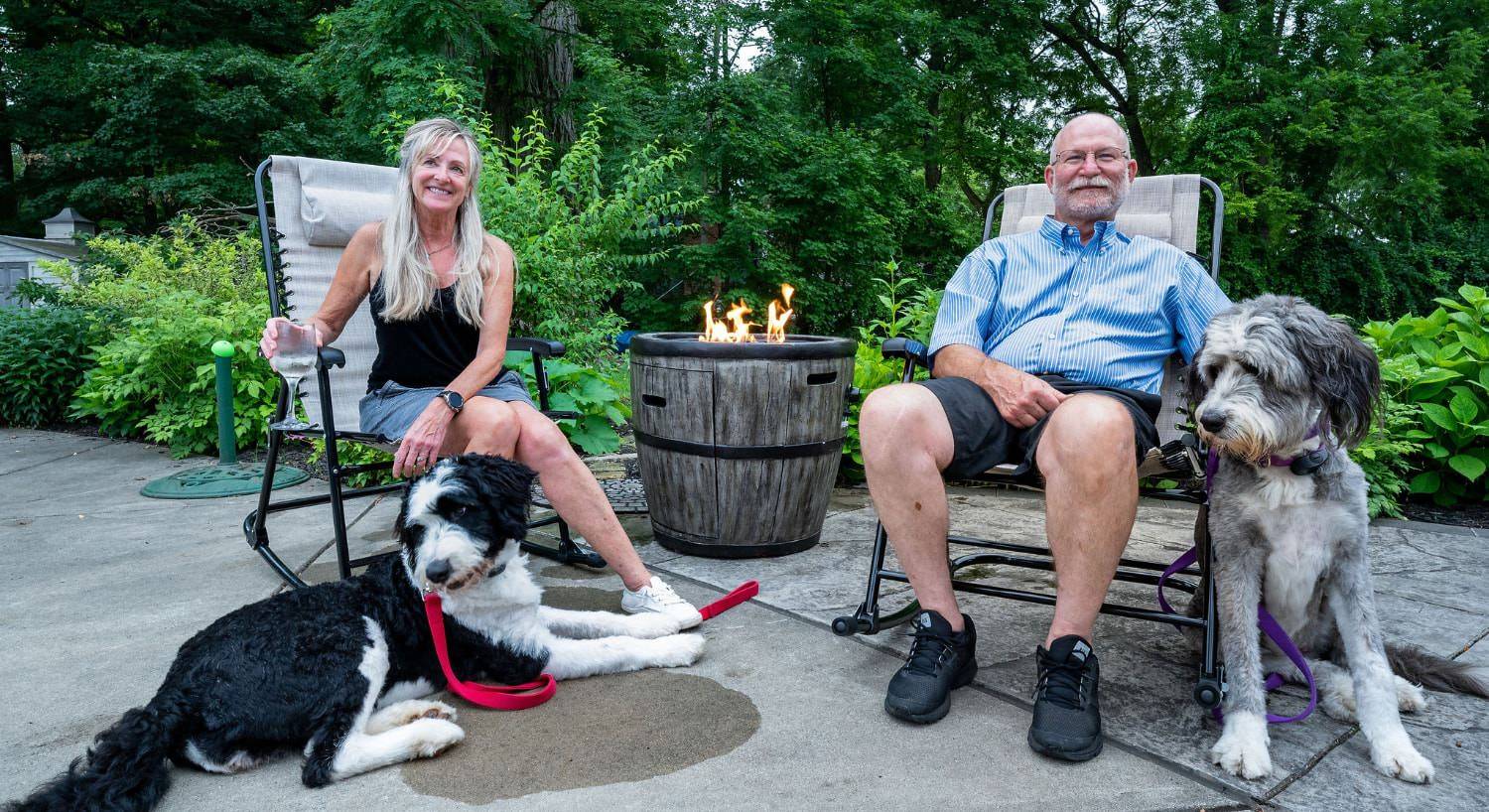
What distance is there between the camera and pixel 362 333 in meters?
3.36

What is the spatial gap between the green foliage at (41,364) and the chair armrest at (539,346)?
528 centimetres

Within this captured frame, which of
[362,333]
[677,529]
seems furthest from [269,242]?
[677,529]

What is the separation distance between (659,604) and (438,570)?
0.80m

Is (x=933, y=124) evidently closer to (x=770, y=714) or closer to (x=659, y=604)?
(x=659, y=604)

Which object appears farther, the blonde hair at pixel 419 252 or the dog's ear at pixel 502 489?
the blonde hair at pixel 419 252

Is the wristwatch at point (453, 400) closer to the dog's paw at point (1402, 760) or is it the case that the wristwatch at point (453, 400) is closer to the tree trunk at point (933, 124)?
the dog's paw at point (1402, 760)

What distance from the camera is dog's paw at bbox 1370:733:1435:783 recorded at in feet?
5.39

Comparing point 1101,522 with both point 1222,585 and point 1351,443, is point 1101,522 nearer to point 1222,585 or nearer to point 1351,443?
point 1222,585

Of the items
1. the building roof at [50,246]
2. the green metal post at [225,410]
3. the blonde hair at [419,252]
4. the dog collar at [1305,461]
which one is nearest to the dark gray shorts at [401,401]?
the blonde hair at [419,252]

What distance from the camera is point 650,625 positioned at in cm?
237

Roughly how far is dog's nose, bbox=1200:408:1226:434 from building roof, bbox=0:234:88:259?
58.1ft

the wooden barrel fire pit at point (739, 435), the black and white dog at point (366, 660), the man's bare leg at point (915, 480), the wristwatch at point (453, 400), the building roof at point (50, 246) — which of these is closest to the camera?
the black and white dog at point (366, 660)

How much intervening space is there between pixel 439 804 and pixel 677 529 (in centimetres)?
163

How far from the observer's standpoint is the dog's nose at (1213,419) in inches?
68.1
